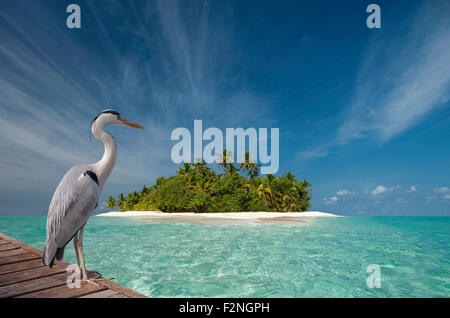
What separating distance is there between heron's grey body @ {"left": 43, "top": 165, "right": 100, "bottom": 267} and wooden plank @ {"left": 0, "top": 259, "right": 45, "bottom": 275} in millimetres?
811

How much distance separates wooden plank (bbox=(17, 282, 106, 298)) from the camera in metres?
2.07

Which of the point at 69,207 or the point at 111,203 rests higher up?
the point at 69,207

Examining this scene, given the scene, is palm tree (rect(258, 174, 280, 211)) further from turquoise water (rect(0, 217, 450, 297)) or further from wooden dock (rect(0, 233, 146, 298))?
wooden dock (rect(0, 233, 146, 298))

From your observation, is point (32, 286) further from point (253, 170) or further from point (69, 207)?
point (253, 170)

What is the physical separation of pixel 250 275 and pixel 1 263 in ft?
12.4

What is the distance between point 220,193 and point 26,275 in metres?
22.6

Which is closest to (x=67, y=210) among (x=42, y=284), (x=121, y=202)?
(x=42, y=284)

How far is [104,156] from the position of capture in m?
2.60

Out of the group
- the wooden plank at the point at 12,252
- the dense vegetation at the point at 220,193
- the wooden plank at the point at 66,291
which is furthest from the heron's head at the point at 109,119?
the dense vegetation at the point at 220,193

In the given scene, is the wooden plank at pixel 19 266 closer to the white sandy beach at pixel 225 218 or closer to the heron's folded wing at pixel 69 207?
the heron's folded wing at pixel 69 207

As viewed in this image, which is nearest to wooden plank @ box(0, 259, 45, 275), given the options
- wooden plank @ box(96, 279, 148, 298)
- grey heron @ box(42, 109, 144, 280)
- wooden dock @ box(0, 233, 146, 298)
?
wooden dock @ box(0, 233, 146, 298)

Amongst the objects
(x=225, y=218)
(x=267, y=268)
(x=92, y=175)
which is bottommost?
(x=225, y=218)
